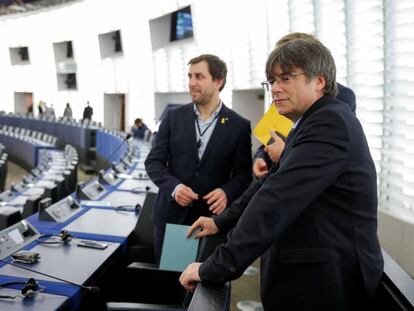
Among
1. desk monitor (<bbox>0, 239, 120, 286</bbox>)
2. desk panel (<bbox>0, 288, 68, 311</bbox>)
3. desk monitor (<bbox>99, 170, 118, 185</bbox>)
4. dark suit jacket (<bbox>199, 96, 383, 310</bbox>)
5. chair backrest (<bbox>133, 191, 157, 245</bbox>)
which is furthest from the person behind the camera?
desk monitor (<bbox>99, 170, 118, 185</bbox>)

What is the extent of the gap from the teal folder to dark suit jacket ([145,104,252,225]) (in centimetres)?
49

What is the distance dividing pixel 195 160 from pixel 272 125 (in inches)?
16.3

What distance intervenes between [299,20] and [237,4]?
3276mm

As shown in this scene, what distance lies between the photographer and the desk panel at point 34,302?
4.89 ft

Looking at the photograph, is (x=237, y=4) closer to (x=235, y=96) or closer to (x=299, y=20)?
(x=235, y=96)

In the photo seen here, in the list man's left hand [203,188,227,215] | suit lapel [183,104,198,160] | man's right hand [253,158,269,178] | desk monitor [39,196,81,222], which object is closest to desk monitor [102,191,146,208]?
desk monitor [39,196,81,222]

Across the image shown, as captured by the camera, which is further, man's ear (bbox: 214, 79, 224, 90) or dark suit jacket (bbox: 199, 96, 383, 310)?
man's ear (bbox: 214, 79, 224, 90)

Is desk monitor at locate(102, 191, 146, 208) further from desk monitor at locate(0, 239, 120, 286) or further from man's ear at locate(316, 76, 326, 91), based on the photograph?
man's ear at locate(316, 76, 326, 91)

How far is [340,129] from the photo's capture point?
118 centimetres

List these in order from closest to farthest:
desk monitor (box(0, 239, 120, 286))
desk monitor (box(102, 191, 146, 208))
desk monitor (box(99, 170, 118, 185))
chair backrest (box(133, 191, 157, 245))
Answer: desk monitor (box(0, 239, 120, 286)), chair backrest (box(133, 191, 157, 245)), desk monitor (box(102, 191, 146, 208)), desk monitor (box(99, 170, 118, 185))

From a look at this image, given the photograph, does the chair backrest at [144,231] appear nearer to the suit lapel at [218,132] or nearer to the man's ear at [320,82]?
the suit lapel at [218,132]

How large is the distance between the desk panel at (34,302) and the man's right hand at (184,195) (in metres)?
0.69

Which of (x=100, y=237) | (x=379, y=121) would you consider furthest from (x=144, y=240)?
(x=379, y=121)

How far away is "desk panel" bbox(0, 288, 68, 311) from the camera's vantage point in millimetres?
1489
